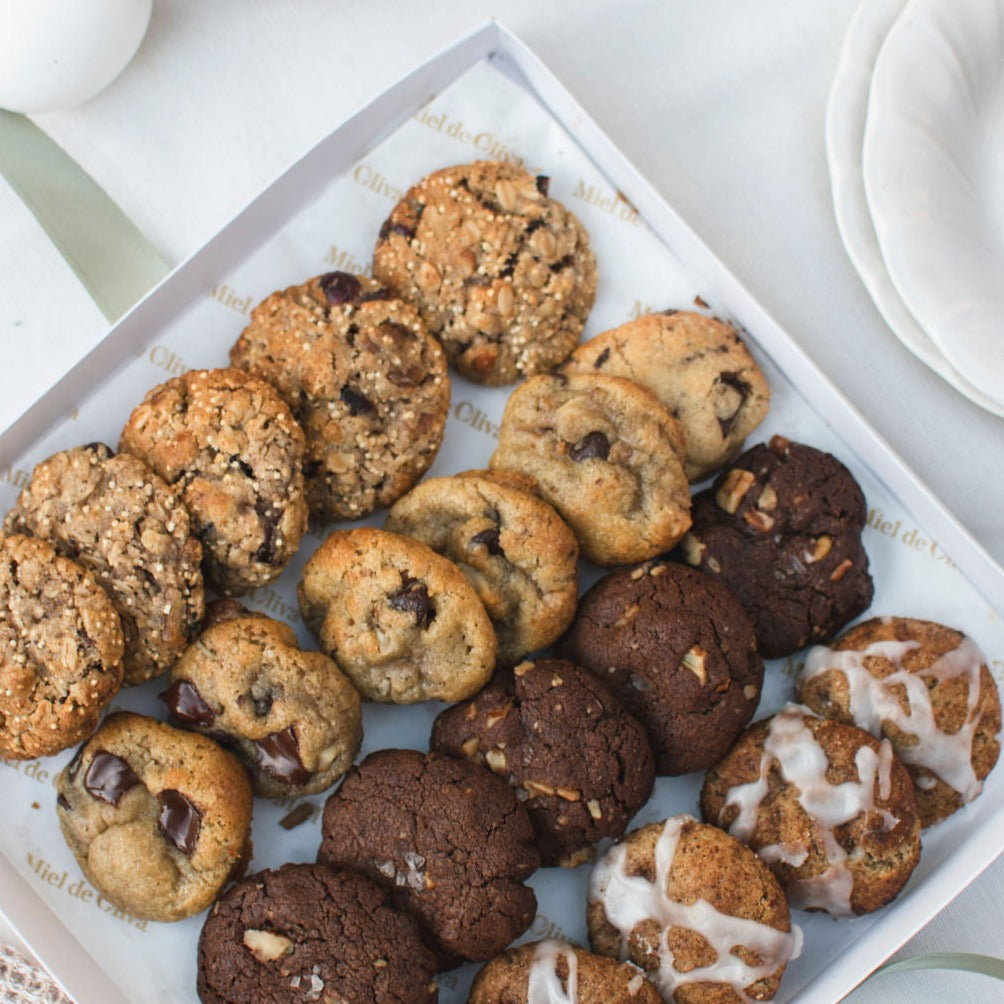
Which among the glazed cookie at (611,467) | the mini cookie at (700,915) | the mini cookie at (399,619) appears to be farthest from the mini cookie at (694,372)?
the mini cookie at (700,915)

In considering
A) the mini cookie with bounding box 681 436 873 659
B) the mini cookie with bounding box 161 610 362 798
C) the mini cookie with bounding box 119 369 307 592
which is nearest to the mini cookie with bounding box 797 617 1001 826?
the mini cookie with bounding box 681 436 873 659

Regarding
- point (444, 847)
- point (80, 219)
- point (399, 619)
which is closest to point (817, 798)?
point (444, 847)

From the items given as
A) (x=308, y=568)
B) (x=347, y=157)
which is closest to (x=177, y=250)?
(x=347, y=157)

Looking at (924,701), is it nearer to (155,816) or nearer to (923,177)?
(923,177)

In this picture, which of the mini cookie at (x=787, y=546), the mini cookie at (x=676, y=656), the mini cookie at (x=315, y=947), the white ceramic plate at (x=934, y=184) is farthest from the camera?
the white ceramic plate at (x=934, y=184)

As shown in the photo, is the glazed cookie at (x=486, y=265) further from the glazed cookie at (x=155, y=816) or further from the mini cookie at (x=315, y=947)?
the mini cookie at (x=315, y=947)

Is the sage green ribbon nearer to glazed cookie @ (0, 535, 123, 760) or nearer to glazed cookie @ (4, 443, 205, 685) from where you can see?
glazed cookie @ (4, 443, 205, 685)
